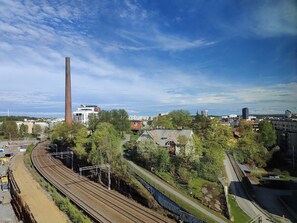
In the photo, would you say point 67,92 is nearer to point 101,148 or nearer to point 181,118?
point 181,118

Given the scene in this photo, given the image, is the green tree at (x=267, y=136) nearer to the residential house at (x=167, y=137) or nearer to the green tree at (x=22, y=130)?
the residential house at (x=167, y=137)

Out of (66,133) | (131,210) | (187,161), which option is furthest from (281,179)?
(66,133)

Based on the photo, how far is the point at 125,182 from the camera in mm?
22188

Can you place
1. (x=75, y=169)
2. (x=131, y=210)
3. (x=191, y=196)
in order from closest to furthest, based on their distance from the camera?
(x=131, y=210) → (x=191, y=196) → (x=75, y=169)

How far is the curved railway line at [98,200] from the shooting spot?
15.1m

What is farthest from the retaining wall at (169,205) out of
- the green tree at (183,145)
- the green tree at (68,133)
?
the green tree at (68,133)

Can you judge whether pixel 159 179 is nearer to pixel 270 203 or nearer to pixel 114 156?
pixel 114 156

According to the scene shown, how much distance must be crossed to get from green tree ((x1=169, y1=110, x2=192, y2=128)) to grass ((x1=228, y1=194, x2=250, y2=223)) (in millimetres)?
27183

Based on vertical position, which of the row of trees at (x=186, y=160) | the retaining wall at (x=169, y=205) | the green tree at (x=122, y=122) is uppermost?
the green tree at (x=122, y=122)

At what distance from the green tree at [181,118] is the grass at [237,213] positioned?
27.2 m

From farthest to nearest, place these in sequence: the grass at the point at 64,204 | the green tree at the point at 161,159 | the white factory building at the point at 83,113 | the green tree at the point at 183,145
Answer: the white factory building at the point at 83,113 < the green tree at the point at 183,145 < the green tree at the point at 161,159 < the grass at the point at 64,204

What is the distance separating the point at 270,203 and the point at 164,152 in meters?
10.4

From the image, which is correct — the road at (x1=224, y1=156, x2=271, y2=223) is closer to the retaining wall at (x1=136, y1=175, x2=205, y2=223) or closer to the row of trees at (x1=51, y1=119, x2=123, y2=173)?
the retaining wall at (x1=136, y1=175, x2=205, y2=223)

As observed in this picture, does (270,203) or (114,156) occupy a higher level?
(114,156)
